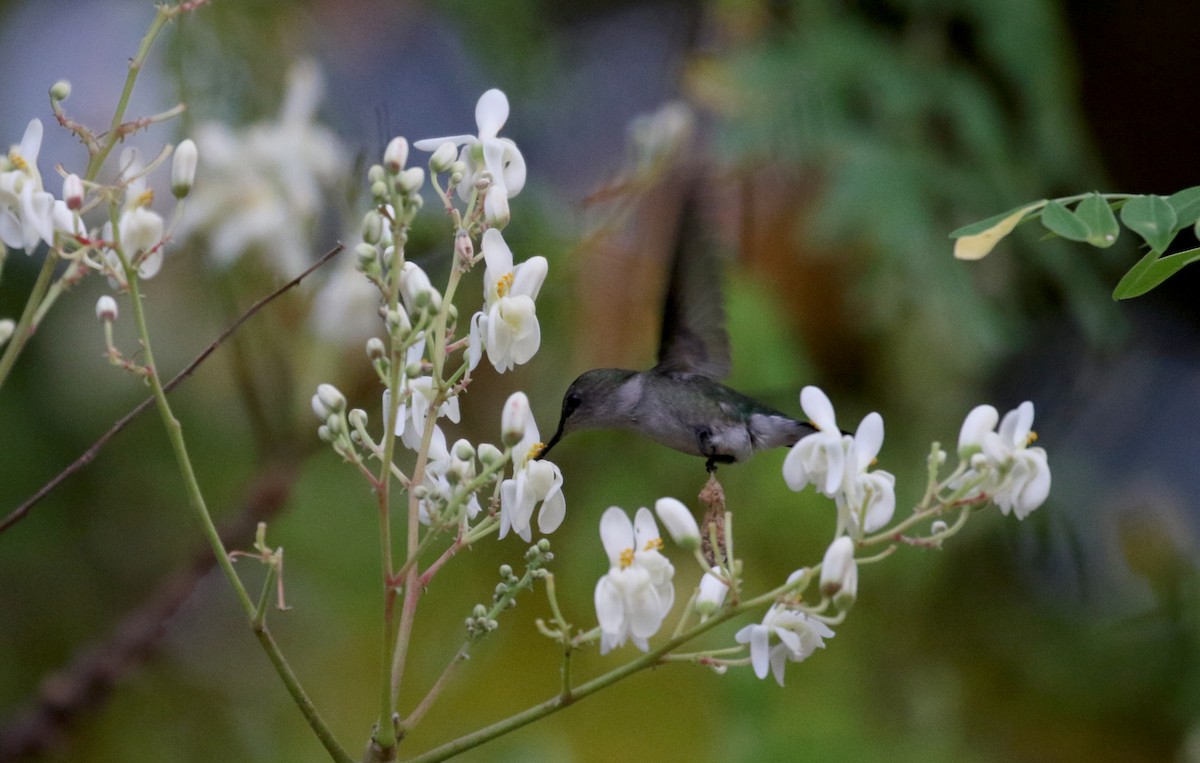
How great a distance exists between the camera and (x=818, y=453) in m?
0.67

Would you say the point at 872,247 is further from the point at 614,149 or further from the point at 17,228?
the point at 17,228

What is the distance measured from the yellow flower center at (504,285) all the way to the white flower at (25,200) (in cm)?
26

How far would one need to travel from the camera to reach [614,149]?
8.24 feet

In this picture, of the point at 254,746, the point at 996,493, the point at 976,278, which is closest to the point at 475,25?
the point at 976,278

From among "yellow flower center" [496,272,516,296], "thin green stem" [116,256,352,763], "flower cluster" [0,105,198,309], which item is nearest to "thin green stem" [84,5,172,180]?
"flower cluster" [0,105,198,309]

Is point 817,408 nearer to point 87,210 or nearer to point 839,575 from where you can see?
point 839,575

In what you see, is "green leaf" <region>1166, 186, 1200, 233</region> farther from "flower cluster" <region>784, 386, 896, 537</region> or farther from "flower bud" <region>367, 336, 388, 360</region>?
"flower bud" <region>367, 336, 388, 360</region>

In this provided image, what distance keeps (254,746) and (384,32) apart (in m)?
1.58

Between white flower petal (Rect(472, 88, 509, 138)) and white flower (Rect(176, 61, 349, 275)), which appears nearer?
white flower petal (Rect(472, 88, 509, 138))

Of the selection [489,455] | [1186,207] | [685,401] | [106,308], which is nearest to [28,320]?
[106,308]

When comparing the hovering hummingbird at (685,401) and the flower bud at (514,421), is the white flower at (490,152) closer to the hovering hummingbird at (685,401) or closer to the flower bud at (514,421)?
the flower bud at (514,421)

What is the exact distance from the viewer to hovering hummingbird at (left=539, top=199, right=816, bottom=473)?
A: 38.7 inches

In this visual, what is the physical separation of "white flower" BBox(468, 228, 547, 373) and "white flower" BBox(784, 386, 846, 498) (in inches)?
6.5

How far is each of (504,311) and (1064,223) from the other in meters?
0.34
